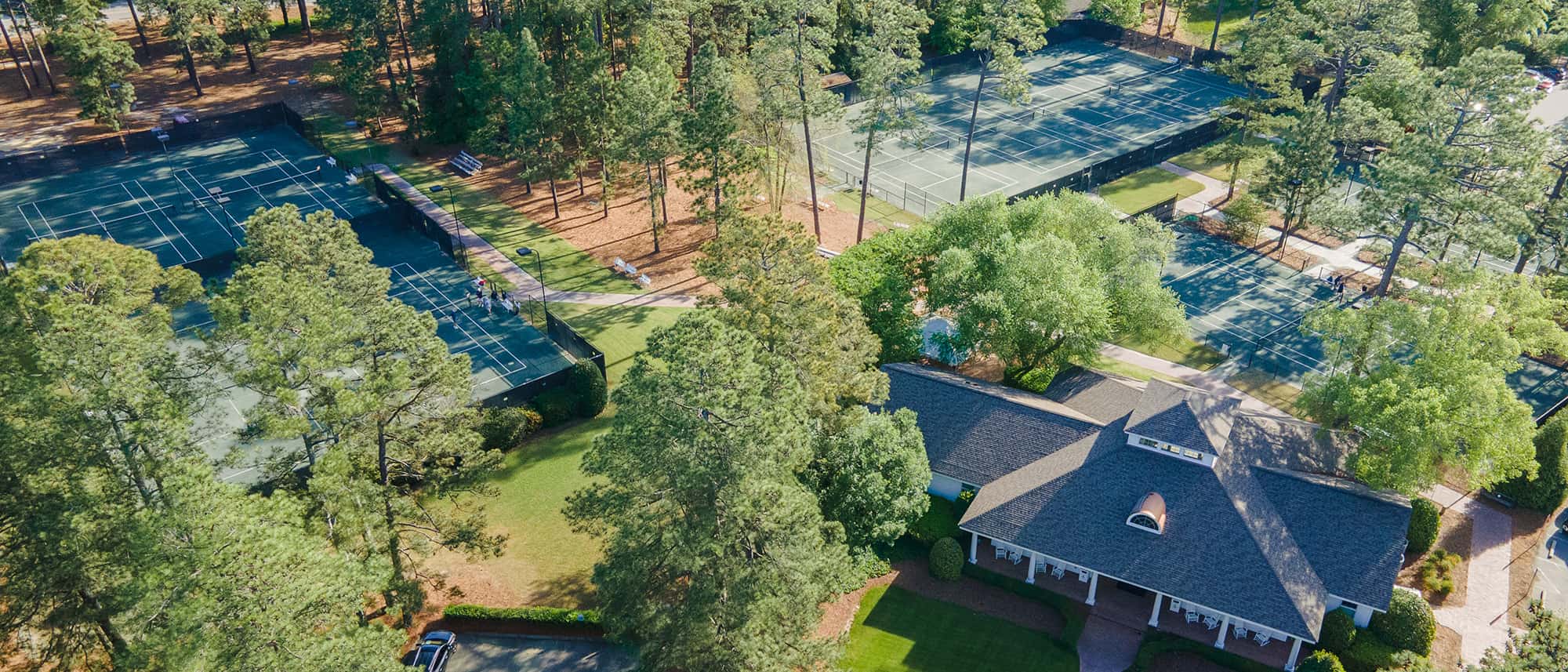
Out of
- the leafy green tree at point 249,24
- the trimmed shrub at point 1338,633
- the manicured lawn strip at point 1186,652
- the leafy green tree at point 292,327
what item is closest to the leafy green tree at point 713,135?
the leafy green tree at point 292,327

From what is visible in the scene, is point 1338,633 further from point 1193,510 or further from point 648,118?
point 648,118

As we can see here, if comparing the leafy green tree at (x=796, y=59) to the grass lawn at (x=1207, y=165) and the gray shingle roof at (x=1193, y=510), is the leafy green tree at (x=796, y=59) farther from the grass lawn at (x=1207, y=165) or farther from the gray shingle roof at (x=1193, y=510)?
the grass lawn at (x=1207, y=165)

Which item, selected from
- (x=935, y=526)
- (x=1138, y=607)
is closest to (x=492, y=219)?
(x=935, y=526)

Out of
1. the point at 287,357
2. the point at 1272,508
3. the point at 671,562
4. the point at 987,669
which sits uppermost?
the point at 287,357

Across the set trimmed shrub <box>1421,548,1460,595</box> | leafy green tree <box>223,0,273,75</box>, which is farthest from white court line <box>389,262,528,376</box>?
trimmed shrub <box>1421,548,1460,595</box>

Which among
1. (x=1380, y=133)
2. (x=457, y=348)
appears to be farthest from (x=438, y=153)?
(x=1380, y=133)

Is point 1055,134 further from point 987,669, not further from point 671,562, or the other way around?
point 671,562
